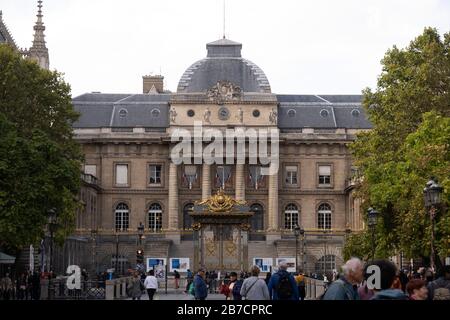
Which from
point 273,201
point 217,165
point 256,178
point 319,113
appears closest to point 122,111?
point 217,165

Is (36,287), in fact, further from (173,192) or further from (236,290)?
(173,192)

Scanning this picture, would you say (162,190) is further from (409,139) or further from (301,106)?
(409,139)

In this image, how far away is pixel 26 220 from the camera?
2087 inches

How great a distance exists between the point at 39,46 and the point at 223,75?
17107 millimetres

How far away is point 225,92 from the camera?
104875 mm

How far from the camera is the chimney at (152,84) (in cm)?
12362

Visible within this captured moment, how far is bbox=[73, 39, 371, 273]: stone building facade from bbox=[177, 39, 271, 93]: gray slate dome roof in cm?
9

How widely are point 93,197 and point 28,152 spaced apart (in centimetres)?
5100

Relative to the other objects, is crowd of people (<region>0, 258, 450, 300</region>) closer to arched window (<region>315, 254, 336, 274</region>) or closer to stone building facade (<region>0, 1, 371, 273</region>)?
arched window (<region>315, 254, 336, 274</region>)

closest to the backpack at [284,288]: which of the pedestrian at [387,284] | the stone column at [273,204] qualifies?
the pedestrian at [387,284]

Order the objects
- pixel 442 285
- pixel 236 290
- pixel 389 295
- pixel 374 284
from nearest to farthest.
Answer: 1. pixel 389 295
2. pixel 374 284
3. pixel 442 285
4. pixel 236 290

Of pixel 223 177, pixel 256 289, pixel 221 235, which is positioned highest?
pixel 223 177
